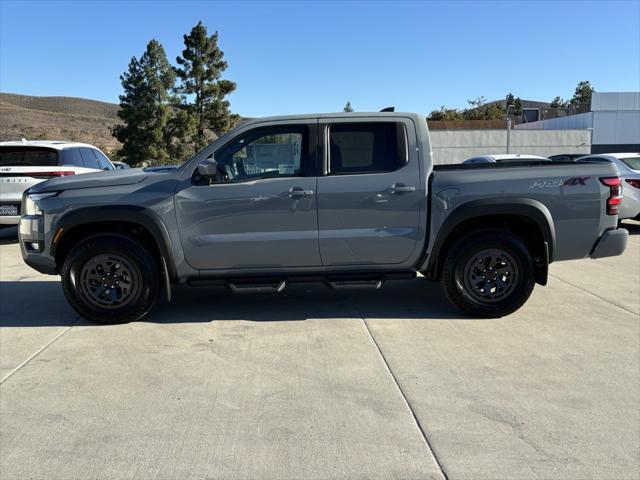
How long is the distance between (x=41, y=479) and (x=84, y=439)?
403mm

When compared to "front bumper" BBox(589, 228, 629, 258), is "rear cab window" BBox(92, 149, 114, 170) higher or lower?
higher

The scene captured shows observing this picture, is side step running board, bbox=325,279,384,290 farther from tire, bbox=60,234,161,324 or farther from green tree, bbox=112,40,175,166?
green tree, bbox=112,40,175,166

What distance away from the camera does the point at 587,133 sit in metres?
37.4

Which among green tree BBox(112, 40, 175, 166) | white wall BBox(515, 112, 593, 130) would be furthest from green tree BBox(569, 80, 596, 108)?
green tree BBox(112, 40, 175, 166)

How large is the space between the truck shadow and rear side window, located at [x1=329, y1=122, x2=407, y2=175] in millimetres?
1538

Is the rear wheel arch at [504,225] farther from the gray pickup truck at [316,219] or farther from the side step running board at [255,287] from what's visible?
the side step running board at [255,287]

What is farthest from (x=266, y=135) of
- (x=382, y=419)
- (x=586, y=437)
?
(x=586, y=437)

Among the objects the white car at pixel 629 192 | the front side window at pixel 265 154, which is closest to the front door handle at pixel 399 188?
the front side window at pixel 265 154

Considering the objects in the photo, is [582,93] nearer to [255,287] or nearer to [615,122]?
[615,122]

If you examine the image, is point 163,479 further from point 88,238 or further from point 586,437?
point 88,238

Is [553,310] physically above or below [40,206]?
below

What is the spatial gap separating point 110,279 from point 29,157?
6.23 meters

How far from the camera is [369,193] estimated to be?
5.16 meters

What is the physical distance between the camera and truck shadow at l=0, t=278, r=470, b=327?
554cm
